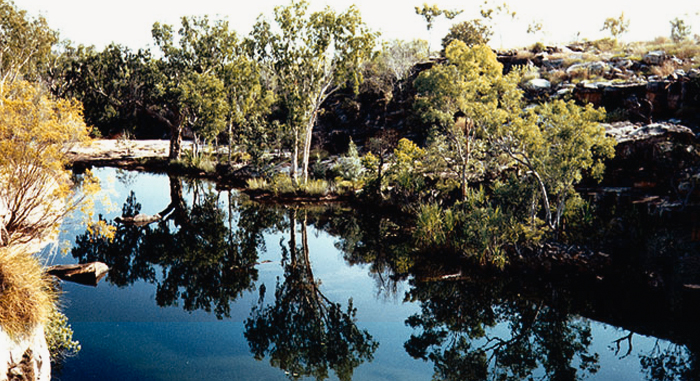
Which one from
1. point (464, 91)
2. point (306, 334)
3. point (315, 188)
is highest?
point (464, 91)

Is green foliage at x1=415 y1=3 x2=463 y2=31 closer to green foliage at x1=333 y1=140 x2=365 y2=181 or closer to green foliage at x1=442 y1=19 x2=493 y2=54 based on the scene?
green foliage at x1=442 y1=19 x2=493 y2=54

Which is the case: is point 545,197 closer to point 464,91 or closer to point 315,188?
point 464,91

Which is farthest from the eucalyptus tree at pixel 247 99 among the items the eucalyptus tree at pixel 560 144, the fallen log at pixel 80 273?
the eucalyptus tree at pixel 560 144

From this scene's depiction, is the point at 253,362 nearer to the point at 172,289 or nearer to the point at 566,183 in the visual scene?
the point at 172,289

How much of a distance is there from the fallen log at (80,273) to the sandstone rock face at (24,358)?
7620 millimetres

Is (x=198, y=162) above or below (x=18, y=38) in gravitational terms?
below

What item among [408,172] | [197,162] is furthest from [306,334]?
[197,162]

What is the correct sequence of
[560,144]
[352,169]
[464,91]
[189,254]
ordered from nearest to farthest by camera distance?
[560,144] < [189,254] < [464,91] < [352,169]

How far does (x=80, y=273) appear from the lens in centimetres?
1681

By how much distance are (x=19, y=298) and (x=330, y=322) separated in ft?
25.6

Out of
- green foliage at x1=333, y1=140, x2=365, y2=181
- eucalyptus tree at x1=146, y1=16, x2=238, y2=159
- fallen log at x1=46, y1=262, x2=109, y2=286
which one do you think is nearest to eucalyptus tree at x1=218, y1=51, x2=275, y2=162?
eucalyptus tree at x1=146, y1=16, x2=238, y2=159

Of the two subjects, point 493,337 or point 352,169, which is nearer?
point 493,337

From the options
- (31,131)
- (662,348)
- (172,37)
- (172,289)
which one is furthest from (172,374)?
(172,37)

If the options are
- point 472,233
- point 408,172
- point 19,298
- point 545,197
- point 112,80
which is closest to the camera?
point 19,298
